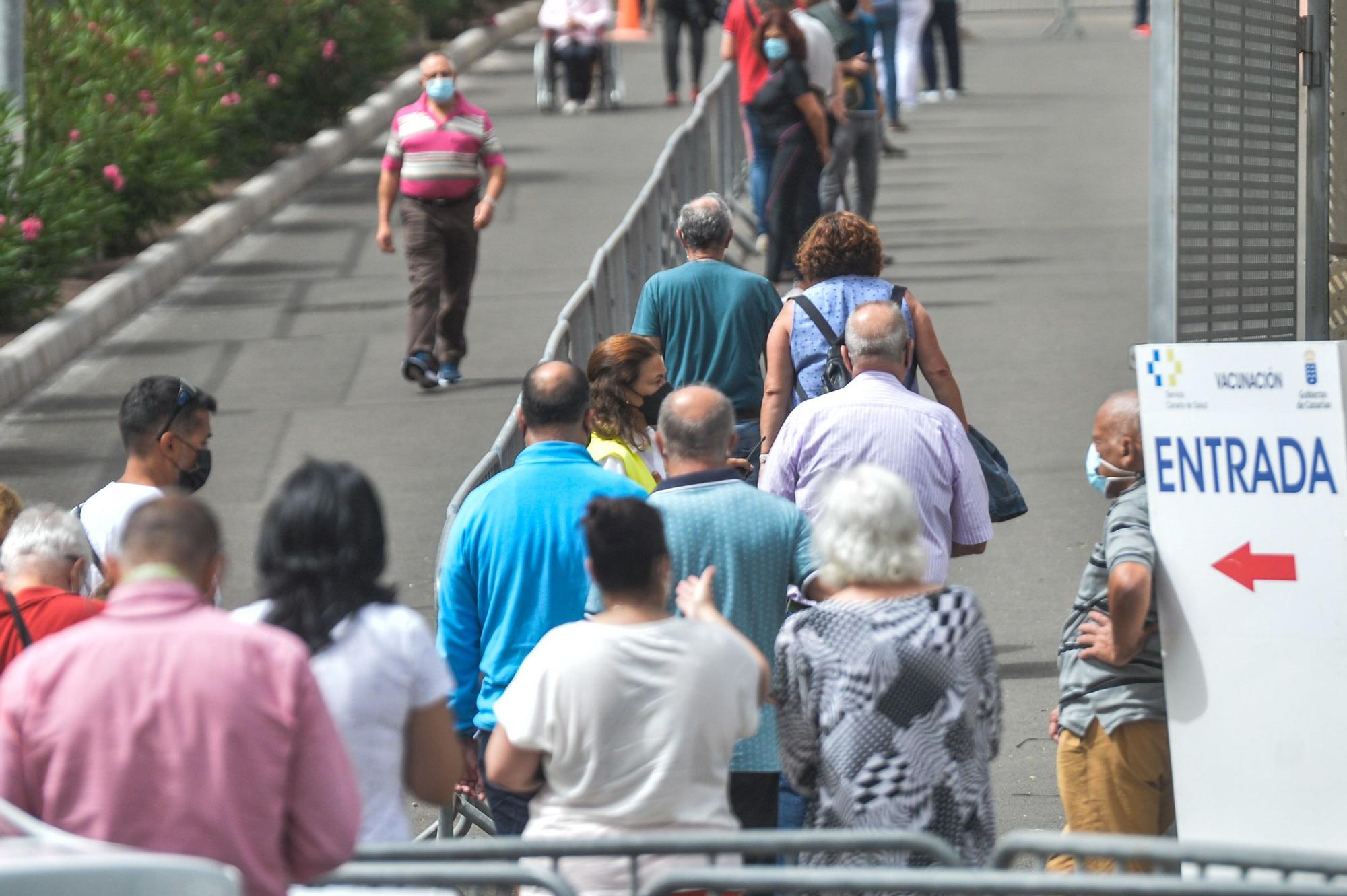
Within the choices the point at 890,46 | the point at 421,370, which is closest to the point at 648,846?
the point at 421,370

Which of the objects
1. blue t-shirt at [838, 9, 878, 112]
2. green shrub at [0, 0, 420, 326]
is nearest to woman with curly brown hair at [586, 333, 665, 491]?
green shrub at [0, 0, 420, 326]

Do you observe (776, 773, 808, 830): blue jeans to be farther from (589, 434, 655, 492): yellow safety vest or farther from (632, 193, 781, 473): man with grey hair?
(632, 193, 781, 473): man with grey hair

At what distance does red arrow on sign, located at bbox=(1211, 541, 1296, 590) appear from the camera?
212 inches

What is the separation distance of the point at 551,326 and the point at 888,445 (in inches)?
348

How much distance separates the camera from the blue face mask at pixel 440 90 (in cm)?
1210

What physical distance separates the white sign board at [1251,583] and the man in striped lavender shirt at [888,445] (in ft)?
3.06

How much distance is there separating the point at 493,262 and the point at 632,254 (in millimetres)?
6005

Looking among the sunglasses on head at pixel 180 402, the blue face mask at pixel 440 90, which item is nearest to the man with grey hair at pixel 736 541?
the sunglasses on head at pixel 180 402

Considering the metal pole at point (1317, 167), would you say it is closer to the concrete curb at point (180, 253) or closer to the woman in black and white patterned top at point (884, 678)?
the woman in black and white patterned top at point (884, 678)

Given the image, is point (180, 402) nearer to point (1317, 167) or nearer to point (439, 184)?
point (1317, 167)

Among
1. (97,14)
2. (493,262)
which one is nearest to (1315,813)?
(493,262)

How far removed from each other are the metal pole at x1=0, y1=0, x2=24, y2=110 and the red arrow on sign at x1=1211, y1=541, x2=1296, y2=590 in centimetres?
1126

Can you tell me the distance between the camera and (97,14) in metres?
18.3

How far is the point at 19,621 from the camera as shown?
5.03m
